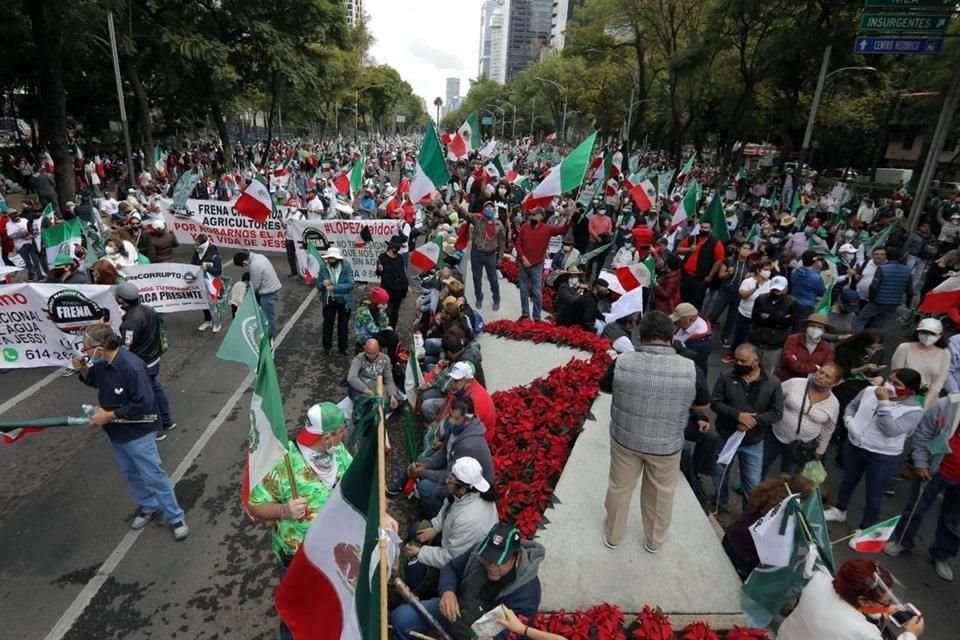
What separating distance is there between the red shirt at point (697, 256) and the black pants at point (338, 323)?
5.55m

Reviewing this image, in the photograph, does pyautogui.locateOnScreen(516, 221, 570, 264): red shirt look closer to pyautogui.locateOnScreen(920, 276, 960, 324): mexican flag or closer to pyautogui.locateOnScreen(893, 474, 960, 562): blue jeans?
pyautogui.locateOnScreen(920, 276, 960, 324): mexican flag

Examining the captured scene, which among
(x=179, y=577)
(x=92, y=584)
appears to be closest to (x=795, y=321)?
(x=179, y=577)

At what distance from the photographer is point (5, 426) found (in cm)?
406

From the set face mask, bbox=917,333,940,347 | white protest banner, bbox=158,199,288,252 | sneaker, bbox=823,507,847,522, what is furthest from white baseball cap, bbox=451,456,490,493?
white protest banner, bbox=158,199,288,252

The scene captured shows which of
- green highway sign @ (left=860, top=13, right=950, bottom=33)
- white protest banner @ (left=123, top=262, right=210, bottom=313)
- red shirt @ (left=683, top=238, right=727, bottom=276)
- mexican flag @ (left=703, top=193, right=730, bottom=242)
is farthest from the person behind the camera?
green highway sign @ (left=860, top=13, right=950, bottom=33)

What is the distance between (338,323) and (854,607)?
7.51 metres

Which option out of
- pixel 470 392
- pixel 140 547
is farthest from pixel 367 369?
pixel 140 547

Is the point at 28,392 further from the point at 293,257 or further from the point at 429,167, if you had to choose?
the point at 429,167

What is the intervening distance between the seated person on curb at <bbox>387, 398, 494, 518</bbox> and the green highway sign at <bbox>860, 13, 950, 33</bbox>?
42.5 ft

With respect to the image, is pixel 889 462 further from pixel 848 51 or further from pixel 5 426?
pixel 848 51

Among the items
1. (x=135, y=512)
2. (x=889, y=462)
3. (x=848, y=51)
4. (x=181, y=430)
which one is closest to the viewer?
(x=889, y=462)

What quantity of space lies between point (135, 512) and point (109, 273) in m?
3.71

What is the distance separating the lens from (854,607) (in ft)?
8.85

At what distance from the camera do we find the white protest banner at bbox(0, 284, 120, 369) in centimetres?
673
